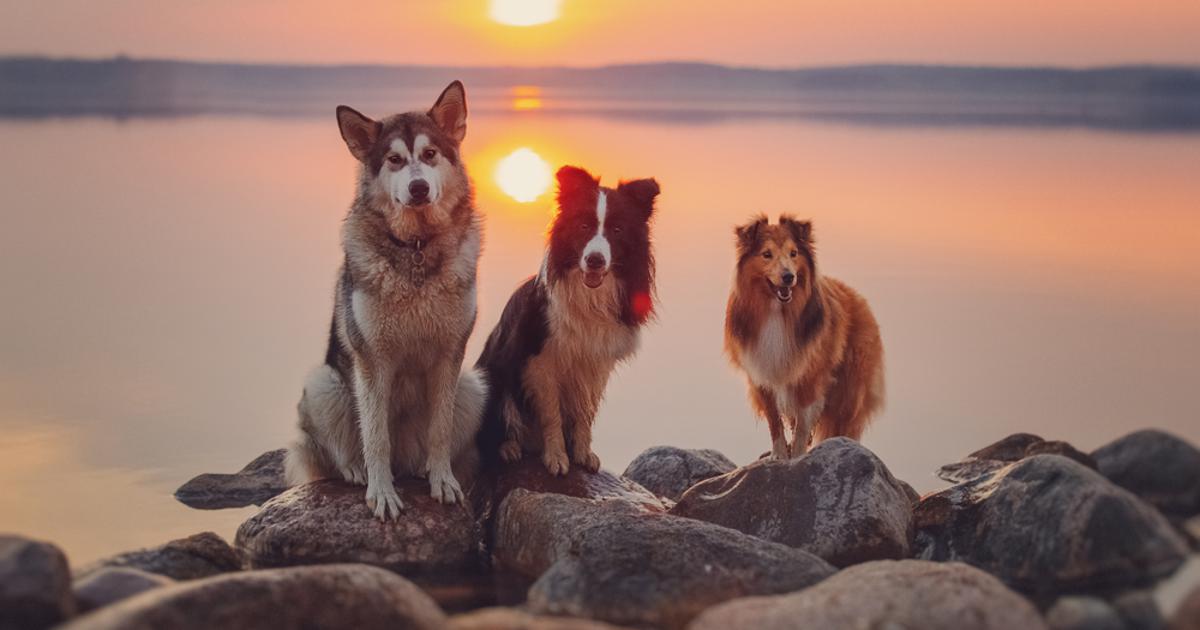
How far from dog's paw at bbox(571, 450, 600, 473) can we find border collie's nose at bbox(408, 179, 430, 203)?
6.34ft

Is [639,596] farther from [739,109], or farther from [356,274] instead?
[739,109]

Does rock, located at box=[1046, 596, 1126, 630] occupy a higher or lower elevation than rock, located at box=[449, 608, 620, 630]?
lower

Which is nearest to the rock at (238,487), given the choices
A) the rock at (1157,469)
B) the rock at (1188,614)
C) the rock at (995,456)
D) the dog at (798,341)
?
the dog at (798,341)

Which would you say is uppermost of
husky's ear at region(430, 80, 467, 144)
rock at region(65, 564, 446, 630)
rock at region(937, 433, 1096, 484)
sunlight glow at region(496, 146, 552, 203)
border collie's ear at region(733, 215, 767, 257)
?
sunlight glow at region(496, 146, 552, 203)

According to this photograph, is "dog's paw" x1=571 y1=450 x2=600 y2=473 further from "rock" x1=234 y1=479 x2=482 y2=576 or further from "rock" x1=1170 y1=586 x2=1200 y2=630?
"rock" x1=1170 y1=586 x2=1200 y2=630

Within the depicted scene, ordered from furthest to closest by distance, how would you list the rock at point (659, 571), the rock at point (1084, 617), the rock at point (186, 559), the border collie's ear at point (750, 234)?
the border collie's ear at point (750, 234), the rock at point (186, 559), the rock at point (659, 571), the rock at point (1084, 617)

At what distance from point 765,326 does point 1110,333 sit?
5.24m

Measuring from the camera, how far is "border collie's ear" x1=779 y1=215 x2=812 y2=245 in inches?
302

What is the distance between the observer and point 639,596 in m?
5.46

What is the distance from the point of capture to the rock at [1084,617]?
490cm

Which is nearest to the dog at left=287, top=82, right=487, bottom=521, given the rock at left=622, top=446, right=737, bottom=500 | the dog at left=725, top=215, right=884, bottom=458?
the rock at left=622, top=446, right=737, bottom=500

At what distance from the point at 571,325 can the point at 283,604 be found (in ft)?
8.66

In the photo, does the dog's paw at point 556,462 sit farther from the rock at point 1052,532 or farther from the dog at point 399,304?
the rock at point 1052,532

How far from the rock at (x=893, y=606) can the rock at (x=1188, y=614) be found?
456 millimetres
